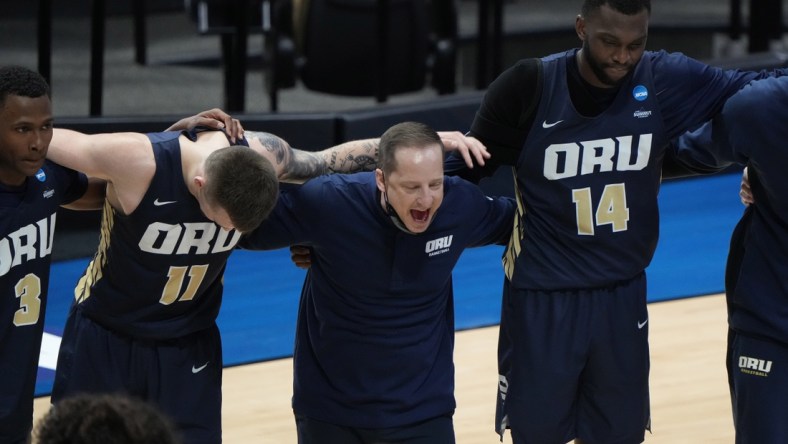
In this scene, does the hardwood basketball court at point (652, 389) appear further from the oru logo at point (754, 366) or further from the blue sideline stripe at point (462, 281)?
the oru logo at point (754, 366)

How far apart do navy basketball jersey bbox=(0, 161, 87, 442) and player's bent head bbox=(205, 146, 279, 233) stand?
1.72 feet

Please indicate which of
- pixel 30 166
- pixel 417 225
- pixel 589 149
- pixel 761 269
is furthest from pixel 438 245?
pixel 30 166

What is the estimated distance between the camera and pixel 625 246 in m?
4.41

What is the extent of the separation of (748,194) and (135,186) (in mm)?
1908

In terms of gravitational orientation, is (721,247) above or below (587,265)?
below

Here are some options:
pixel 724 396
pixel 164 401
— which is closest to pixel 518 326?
pixel 164 401

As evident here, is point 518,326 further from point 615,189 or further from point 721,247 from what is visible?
point 721,247

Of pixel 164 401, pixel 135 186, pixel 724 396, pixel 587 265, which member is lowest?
pixel 724 396

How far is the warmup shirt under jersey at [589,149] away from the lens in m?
4.32

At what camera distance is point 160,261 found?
418 cm

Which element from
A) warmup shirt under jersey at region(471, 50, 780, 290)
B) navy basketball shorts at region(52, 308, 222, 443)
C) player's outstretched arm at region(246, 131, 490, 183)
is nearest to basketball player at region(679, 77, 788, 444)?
warmup shirt under jersey at region(471, 50, 780, 290)

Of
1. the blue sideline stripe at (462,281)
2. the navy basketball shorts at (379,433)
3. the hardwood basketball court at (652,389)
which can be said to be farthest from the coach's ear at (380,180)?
the blue sideline stripe at (462,281)

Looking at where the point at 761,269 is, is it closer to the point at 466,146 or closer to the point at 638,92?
the point at 638,92

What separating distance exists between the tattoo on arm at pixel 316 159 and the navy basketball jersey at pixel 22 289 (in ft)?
2.51
